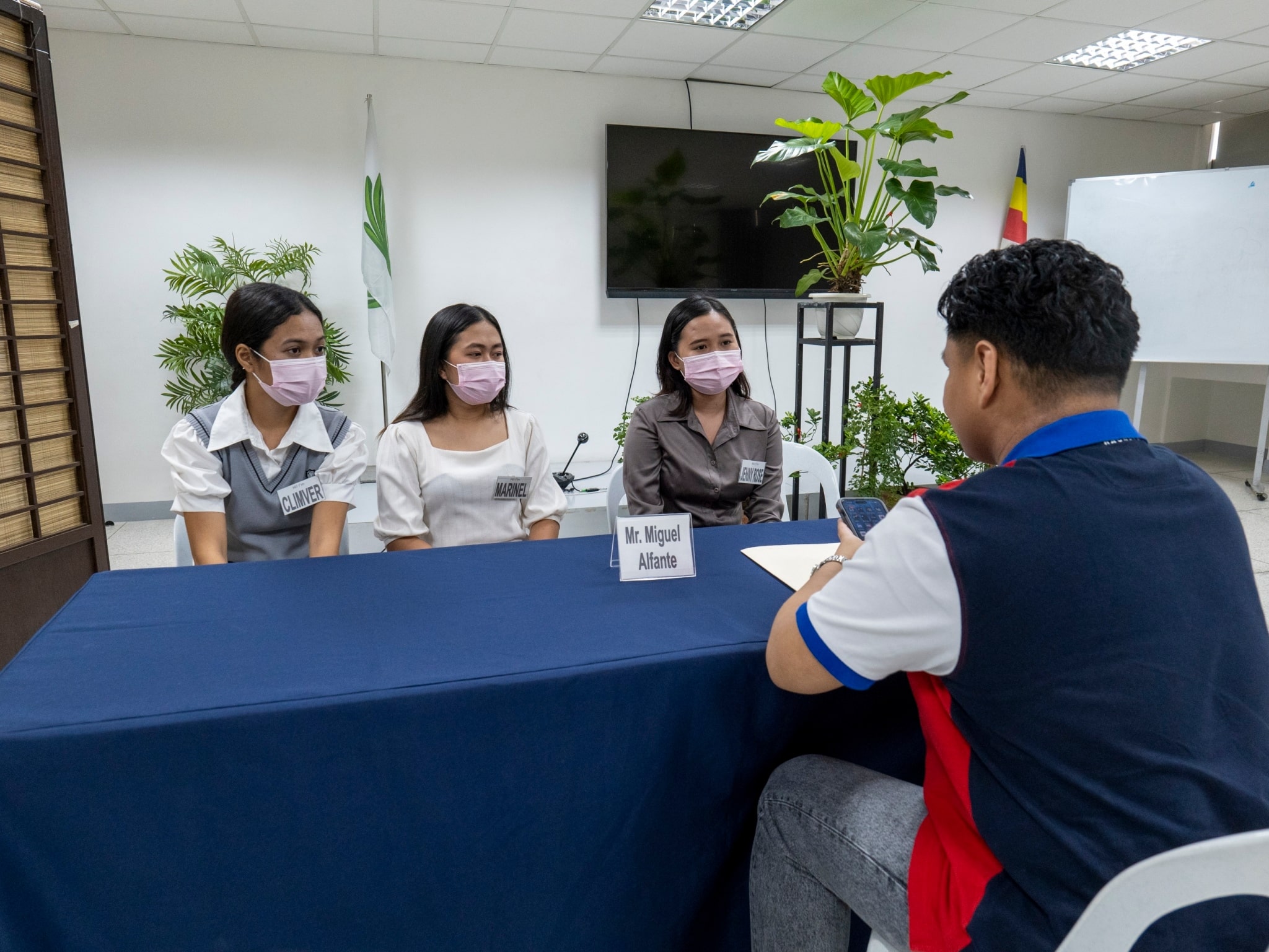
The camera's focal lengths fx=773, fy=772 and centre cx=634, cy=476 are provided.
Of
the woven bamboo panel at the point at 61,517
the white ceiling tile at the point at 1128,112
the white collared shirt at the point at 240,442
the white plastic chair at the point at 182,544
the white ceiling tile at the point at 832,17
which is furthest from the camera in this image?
the white ceiling tile at the point at 1128,112

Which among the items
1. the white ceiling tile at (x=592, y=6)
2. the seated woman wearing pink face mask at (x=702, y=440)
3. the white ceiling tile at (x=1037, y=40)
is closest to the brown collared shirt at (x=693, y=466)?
the seated woman wearing pink face mask at (x=702, y=440)

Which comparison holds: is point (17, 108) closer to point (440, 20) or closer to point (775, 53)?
point (440, 20)

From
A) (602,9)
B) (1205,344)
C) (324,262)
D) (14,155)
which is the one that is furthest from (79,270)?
(1205,344)

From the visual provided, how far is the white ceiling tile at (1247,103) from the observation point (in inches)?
201

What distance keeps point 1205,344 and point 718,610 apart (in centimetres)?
537

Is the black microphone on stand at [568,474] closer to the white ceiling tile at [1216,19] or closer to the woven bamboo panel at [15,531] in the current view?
the woven bamboo panel at [15,531]

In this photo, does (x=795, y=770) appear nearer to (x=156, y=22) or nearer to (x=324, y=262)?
(x=324, y=262)

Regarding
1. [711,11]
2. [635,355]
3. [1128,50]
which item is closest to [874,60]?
[711,11]

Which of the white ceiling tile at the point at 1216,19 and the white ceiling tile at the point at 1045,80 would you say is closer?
the white ceiling tile at the point at 1216,19

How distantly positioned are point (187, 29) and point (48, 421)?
252 centimetres

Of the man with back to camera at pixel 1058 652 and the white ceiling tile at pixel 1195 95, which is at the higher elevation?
the white ceiling tile at pixel 1195 95

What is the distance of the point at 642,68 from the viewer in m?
4.45

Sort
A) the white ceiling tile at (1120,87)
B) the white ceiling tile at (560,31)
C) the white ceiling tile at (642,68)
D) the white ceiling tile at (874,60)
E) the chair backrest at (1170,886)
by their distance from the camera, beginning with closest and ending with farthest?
the chair backrest at (1170,886)
the white ceiling tile at (560,31)
the white ceiling tile at (874,60)
the white ceiling tile at (642,68)
the white ceiling tile at (1120,87)

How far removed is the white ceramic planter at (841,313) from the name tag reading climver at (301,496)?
6.18 feet
